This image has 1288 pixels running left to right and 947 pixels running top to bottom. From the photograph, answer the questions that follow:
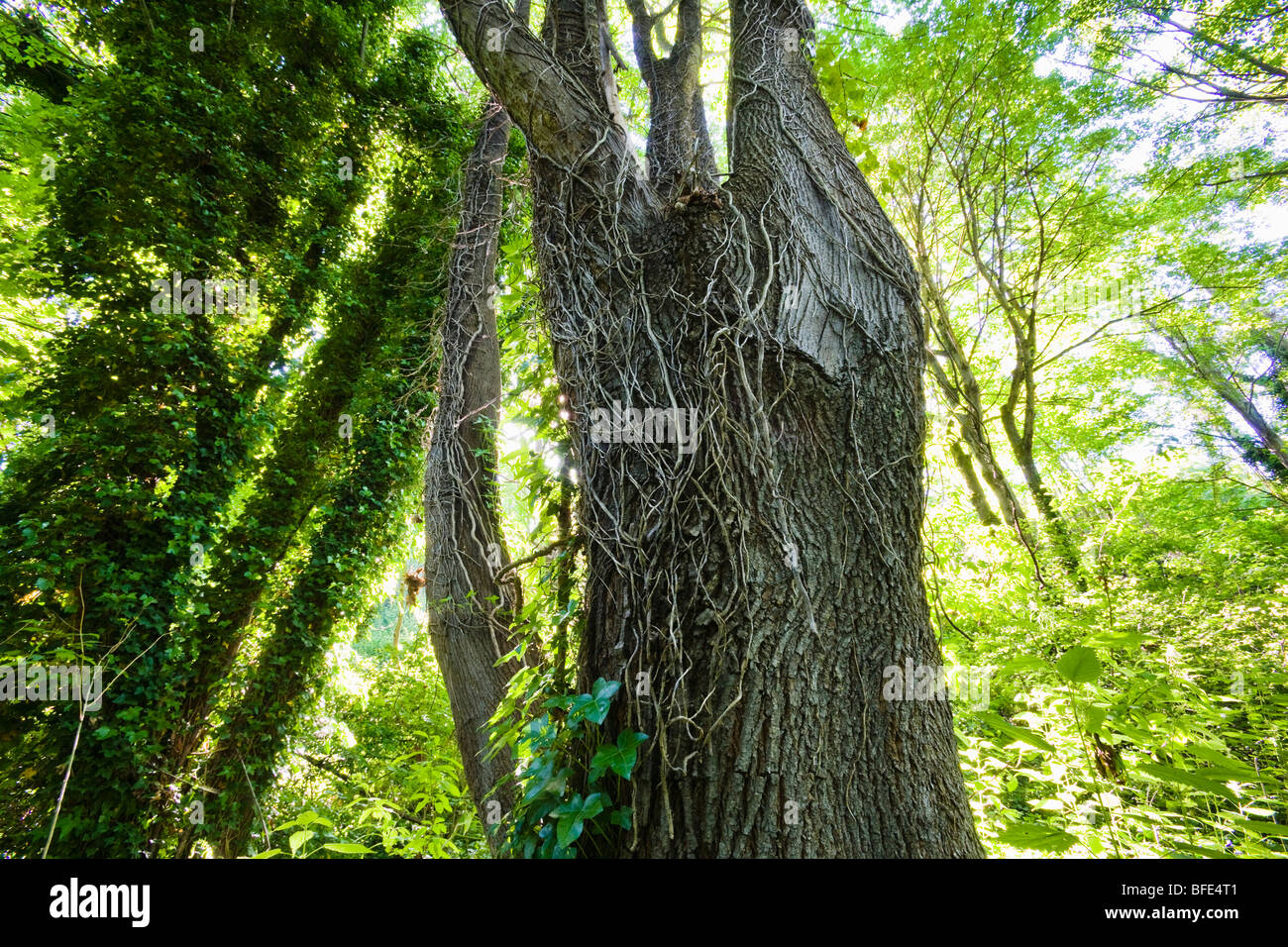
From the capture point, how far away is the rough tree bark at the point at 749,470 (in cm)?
117

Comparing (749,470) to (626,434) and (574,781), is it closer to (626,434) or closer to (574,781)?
(626,434)

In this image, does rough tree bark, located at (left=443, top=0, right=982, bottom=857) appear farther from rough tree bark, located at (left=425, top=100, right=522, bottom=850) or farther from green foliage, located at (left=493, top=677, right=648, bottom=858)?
rough tree bark, located at (left=425, top=100, right=522, bottom=850)

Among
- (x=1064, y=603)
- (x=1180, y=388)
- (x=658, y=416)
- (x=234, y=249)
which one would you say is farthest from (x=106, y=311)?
(x=1180, y=388)

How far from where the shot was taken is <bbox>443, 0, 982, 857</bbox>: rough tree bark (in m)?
1.17

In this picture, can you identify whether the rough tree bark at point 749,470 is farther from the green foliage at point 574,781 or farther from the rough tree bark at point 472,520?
the rough tree bark at point 472,520

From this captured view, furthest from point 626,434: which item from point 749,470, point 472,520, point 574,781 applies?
point 472,520

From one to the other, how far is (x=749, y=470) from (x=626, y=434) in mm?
411

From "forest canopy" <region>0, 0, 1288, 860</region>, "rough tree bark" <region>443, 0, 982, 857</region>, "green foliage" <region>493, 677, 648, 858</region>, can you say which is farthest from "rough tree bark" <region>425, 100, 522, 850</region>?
"rough tree bark" <region>443, 0, 982, 857</region>

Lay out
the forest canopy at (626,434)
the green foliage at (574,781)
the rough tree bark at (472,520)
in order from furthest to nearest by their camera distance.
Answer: the rough tree bark at (472,520)
the forest canopy at (626,434)
the green foliage at (574,781)

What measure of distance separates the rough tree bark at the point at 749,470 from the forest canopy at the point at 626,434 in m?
0.01

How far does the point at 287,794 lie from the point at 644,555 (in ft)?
20.8

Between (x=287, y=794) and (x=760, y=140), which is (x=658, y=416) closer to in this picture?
(x=760, y=140)

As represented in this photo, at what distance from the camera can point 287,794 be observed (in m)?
5.15

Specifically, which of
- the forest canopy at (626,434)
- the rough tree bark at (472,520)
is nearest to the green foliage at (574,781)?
the forest canopy at (626,434)
